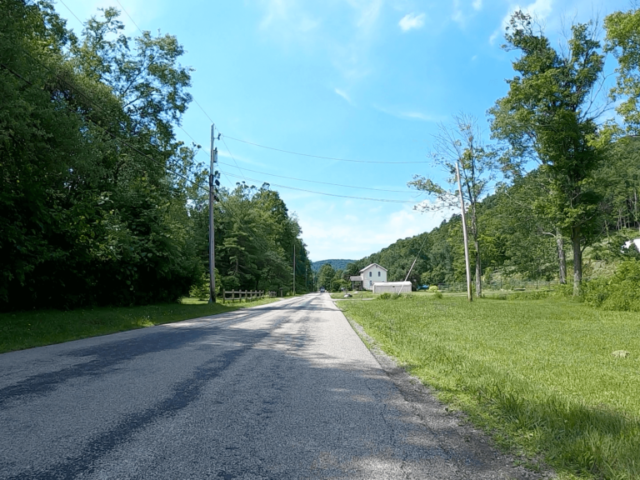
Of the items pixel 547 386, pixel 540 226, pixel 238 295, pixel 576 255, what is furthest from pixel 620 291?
pixel 238 295

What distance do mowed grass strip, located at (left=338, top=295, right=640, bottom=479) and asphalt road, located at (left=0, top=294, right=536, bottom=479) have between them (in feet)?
1.17

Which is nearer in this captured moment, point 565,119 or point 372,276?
point 565,119

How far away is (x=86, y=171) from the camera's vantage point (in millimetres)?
12883

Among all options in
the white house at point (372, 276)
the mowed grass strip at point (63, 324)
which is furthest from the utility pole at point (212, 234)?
the white house at point (372, 276)

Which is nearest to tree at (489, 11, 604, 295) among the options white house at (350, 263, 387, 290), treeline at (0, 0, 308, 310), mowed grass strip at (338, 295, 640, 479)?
mowed grass strip at (338, 295, 640, 479)

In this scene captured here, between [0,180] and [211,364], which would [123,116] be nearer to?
[0,180]

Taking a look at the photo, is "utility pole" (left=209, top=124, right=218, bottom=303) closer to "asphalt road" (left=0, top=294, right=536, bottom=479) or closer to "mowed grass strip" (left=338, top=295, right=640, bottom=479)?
"mowed grass strip" (left=338, top=295, right=640, bottom=479)

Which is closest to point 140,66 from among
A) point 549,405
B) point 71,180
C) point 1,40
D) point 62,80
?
point 62,80

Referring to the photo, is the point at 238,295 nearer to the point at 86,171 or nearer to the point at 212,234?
the point at 212,234

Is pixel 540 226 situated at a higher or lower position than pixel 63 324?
higher

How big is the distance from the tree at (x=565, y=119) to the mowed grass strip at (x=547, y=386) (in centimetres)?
1354

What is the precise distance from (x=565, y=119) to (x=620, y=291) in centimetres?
1010

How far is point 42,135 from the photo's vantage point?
11.1 meters

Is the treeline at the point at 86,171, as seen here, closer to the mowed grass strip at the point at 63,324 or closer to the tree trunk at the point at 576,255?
the mowed grass strip at the point at 63,324
